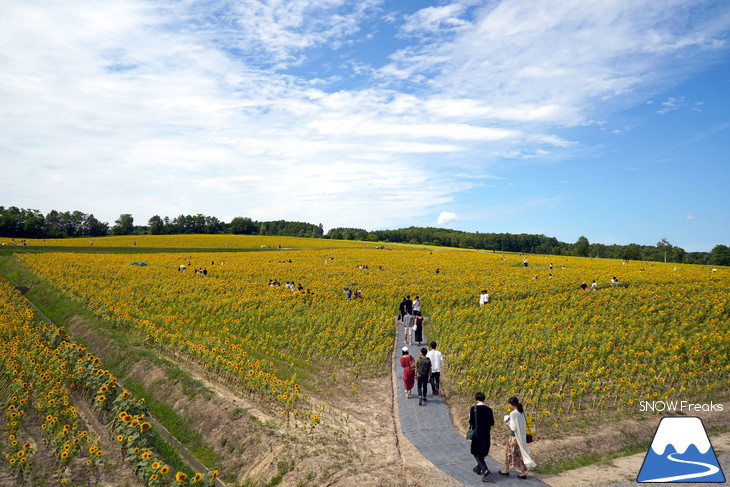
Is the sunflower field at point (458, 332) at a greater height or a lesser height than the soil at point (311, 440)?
greater

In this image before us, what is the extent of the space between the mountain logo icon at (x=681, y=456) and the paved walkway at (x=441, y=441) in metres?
3.26

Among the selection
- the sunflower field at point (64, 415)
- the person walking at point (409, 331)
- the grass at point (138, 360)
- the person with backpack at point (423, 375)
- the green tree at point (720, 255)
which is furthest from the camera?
the green tree at point (720, 255)

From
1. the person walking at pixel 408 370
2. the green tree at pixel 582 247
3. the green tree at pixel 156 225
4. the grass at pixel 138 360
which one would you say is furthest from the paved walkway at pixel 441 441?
the green tree at pixel 156 225

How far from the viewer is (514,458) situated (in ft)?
31.7

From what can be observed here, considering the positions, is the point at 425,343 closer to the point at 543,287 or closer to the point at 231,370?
the point at 231,370

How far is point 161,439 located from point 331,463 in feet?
17.4

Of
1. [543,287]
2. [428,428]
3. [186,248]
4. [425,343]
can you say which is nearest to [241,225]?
[186,248]

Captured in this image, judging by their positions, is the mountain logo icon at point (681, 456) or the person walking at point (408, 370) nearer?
the mountain logo icon at point (681, 456)

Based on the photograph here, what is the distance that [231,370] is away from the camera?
15.9m

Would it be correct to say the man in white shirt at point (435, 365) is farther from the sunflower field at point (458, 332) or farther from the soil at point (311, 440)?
the soil at point (311, 440)

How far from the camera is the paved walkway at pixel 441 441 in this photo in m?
9.51

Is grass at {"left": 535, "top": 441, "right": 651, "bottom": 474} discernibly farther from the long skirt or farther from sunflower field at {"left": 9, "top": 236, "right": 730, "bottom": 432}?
sunflower field at {"left": 9, "top": 236, "right": 730, "bottom": 432}

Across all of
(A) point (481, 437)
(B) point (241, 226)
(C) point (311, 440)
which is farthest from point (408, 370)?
(B) point (241, 226)

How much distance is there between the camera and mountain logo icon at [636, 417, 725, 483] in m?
9.87
